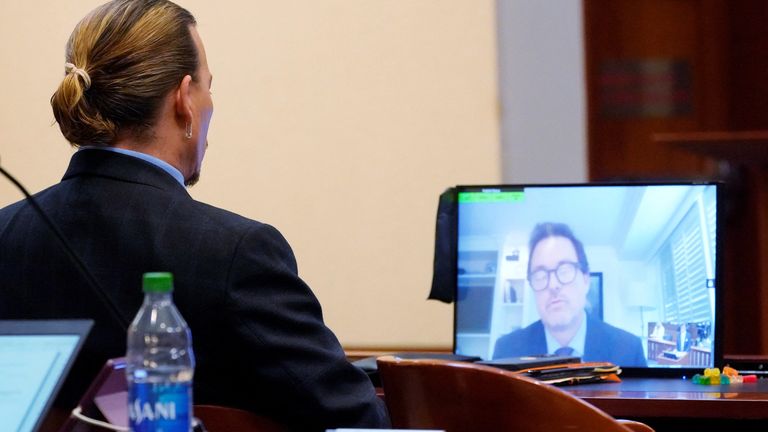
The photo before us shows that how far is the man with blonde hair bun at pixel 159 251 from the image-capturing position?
1552 millimetres

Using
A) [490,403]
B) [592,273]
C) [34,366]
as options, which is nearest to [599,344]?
[592,273]

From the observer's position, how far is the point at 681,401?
1846 mm

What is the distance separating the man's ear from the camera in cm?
172

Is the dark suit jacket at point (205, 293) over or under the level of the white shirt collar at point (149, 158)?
under

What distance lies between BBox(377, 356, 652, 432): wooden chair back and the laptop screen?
851mm

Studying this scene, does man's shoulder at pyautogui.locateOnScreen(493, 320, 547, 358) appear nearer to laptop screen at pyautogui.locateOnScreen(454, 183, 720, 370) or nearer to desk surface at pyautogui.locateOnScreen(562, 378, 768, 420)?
laptop screen at pyautogui.locateOnScreen(454, 183, 720, 370)

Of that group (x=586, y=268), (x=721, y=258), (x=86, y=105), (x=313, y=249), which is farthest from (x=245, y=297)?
(x=313, y=249)

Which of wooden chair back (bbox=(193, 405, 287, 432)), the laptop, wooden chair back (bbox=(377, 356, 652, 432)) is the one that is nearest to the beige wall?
wooden chair back (bbox=(193, 405, 287, 432))

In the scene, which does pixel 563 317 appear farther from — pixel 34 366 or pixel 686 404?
pixel 34 366

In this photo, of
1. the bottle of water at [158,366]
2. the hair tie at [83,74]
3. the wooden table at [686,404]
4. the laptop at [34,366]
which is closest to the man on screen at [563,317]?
the wooden table at [686,404]

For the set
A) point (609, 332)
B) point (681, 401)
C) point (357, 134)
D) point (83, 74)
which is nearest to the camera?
point (83, 74)

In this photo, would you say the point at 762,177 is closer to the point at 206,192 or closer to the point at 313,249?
the point at 313,249

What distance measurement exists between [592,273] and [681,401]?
1.44 ft

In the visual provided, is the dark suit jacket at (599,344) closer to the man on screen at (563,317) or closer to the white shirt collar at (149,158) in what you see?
the man on screen at (563,317)
